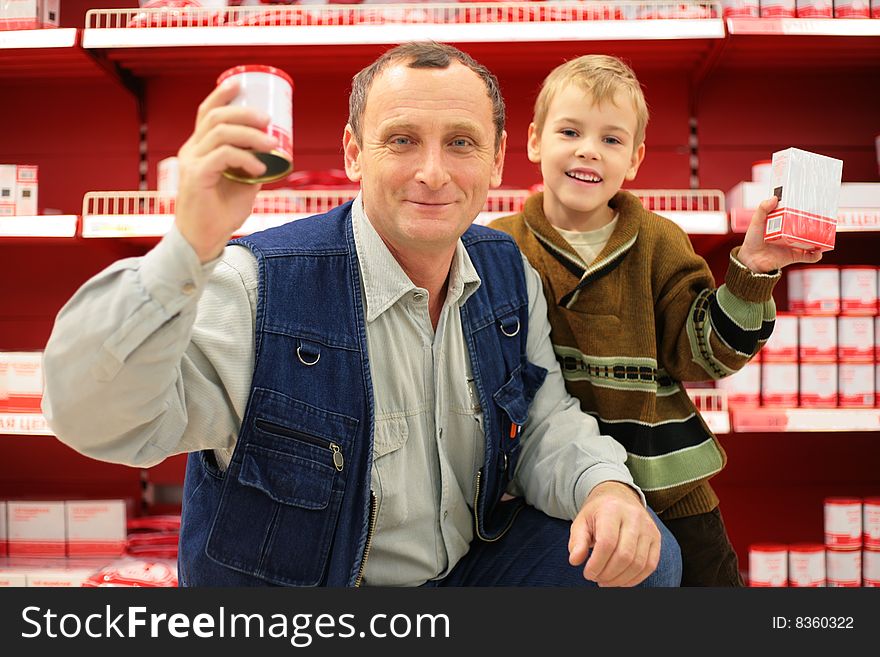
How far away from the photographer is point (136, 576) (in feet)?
7.55

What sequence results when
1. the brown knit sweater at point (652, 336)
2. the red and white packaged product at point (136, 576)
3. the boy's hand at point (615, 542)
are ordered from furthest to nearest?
the red and white packaged product at point (136, 576) < the brown knit sweater at point (652, 336) < the boy's hand at point (615, 542)

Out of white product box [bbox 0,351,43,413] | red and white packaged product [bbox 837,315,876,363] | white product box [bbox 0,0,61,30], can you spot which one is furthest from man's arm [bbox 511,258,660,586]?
white product box [bbox 0,0,61,30]

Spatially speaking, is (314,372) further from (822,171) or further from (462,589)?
(822,171)

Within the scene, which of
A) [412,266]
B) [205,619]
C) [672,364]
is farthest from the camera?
[672,364]

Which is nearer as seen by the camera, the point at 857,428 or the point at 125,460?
the point at 125,460

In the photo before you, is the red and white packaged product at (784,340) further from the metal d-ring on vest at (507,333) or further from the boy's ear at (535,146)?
the metal d-ring on vest at (507,333)

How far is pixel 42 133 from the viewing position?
2.88 meters

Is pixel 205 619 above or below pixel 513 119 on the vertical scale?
below

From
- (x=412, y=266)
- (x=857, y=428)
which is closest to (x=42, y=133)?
(x=412, y=266)

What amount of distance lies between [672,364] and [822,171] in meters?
0.49

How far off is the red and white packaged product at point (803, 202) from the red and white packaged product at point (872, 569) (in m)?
1.42

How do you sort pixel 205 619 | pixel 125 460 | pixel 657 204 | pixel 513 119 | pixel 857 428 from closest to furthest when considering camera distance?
pixel 125 460 → pixel 205 619 → pixel 857 428 → pixel 657 204 → pixel 513 119

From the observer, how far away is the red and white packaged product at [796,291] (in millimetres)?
2404

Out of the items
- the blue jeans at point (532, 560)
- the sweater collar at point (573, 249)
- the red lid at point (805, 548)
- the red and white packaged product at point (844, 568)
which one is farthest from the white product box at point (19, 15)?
the red and white packaged product at point (844, 568)
